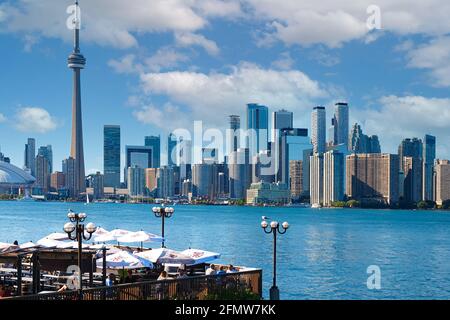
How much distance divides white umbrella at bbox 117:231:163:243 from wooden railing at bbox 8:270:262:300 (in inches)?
478

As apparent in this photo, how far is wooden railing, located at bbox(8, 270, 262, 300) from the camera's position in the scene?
10.9 meters

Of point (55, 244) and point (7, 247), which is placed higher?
point (7, 247)

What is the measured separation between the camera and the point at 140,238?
25953 millimetres

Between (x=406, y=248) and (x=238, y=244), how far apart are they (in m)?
15.7

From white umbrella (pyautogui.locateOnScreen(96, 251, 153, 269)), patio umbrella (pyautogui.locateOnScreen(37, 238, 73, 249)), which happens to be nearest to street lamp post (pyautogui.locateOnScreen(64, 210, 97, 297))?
white umbrella (pyautogui.locateOnScreen(96, 251, 153, 269))

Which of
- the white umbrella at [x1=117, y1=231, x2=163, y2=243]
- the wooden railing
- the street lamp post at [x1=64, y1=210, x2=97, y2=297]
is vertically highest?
the street lamp post at [x1=64, y1=210, x2=97, y2=297]

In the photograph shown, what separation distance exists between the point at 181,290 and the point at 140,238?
14.1 metres

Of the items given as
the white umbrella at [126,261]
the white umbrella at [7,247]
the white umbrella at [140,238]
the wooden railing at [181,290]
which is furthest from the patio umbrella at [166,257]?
the wooden railing at [181,290]

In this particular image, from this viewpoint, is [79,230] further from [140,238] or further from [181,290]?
[140,238]

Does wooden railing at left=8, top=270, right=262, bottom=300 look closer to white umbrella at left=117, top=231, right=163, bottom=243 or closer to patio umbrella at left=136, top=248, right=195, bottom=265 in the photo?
patio umbrella at left=136, top=248, right=195, bottom=265

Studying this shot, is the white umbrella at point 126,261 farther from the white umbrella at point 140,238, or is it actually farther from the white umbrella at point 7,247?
the white umbrella at point 140,238

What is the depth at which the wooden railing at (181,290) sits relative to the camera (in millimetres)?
10945

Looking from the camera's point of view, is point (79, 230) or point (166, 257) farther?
point (166, 257)

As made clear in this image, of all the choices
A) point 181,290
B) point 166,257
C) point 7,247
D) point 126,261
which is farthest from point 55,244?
point 181,290
